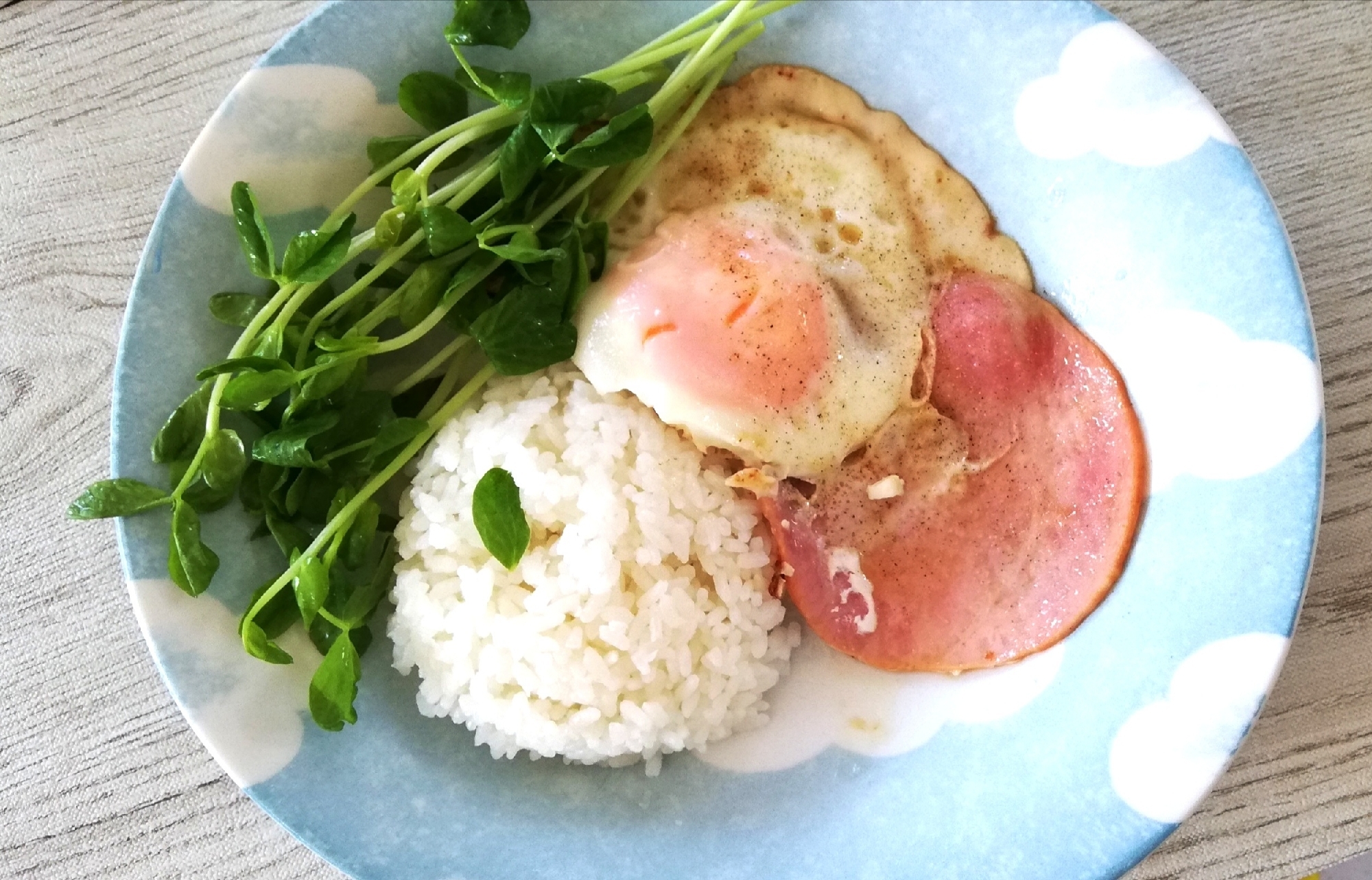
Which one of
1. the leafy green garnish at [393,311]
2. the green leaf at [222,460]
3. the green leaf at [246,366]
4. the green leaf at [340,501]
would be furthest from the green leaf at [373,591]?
the green leaf at [246,366]

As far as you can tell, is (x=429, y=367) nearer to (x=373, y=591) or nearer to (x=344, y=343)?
(x=344, y=343)

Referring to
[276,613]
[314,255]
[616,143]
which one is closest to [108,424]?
[276,613]

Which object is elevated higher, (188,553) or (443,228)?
(443,228)

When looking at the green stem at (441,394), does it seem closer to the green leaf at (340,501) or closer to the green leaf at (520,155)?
the green leaf at (340,501)

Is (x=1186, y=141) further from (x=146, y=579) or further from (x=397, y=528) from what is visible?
(x=146, y=579)

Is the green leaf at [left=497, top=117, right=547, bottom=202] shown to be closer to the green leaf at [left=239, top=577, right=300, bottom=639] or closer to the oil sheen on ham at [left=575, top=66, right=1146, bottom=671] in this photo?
the oil sheen on ham at [left=575, top=66, right=1146, bottom=671]

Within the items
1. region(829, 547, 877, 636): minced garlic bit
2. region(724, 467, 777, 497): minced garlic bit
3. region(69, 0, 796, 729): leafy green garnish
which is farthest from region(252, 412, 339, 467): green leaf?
region(829, 547, 877, 636): minced garlic bit
